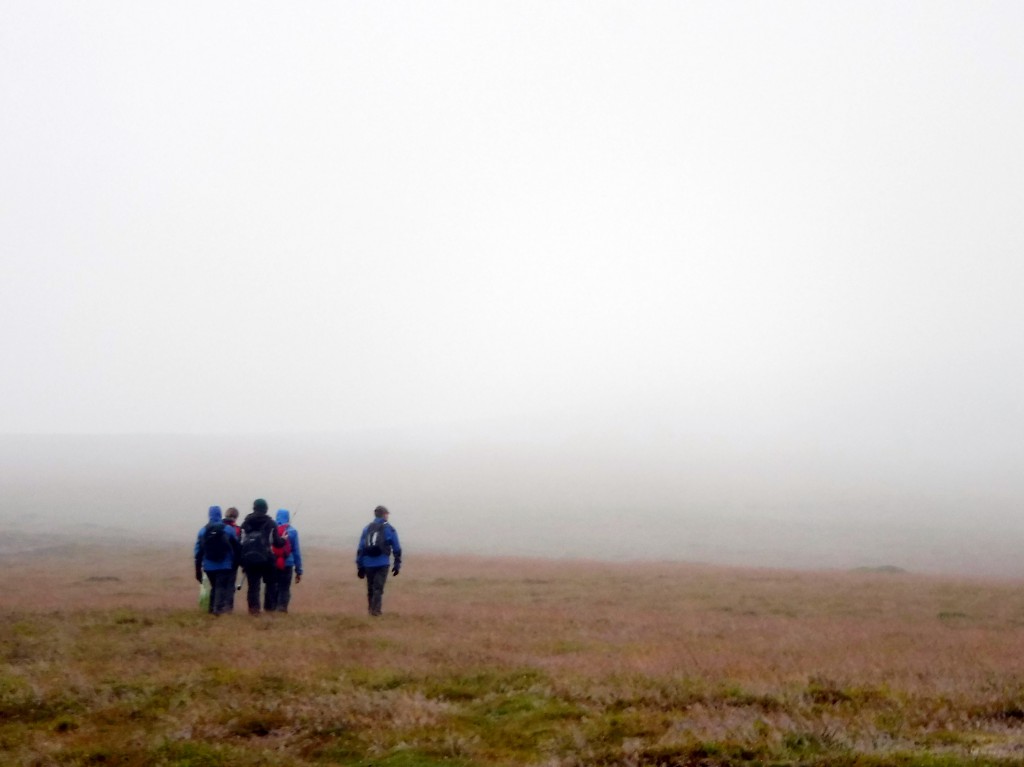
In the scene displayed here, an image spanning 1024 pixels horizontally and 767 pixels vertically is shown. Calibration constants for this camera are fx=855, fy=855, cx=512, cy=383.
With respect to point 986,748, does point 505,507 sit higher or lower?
lower

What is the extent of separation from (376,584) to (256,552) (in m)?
Result: 2.64

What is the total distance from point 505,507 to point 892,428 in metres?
134

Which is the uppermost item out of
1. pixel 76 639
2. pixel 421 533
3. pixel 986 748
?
pixel 986 748

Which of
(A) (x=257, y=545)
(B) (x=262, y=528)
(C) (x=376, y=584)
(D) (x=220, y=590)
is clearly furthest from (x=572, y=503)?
(A) (x=257, y=545)

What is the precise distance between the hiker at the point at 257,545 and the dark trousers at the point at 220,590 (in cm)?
45

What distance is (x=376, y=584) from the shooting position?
18.3 metres

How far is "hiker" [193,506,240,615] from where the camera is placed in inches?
682

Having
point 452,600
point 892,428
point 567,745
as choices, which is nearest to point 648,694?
point 567,745

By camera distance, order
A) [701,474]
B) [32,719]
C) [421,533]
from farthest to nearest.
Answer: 1. [701,474]
2. [421,533]
3. [32,719]

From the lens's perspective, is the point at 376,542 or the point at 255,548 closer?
the point at 255,548

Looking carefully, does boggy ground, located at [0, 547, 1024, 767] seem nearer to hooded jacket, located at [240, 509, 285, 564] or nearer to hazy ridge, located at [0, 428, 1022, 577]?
hooded jacket, located at [240, 509, 285, 564]

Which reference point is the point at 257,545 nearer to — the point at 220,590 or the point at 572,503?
the point at 220,590

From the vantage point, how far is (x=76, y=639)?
14242 mm

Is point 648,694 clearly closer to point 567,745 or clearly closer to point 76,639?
point 567,745
